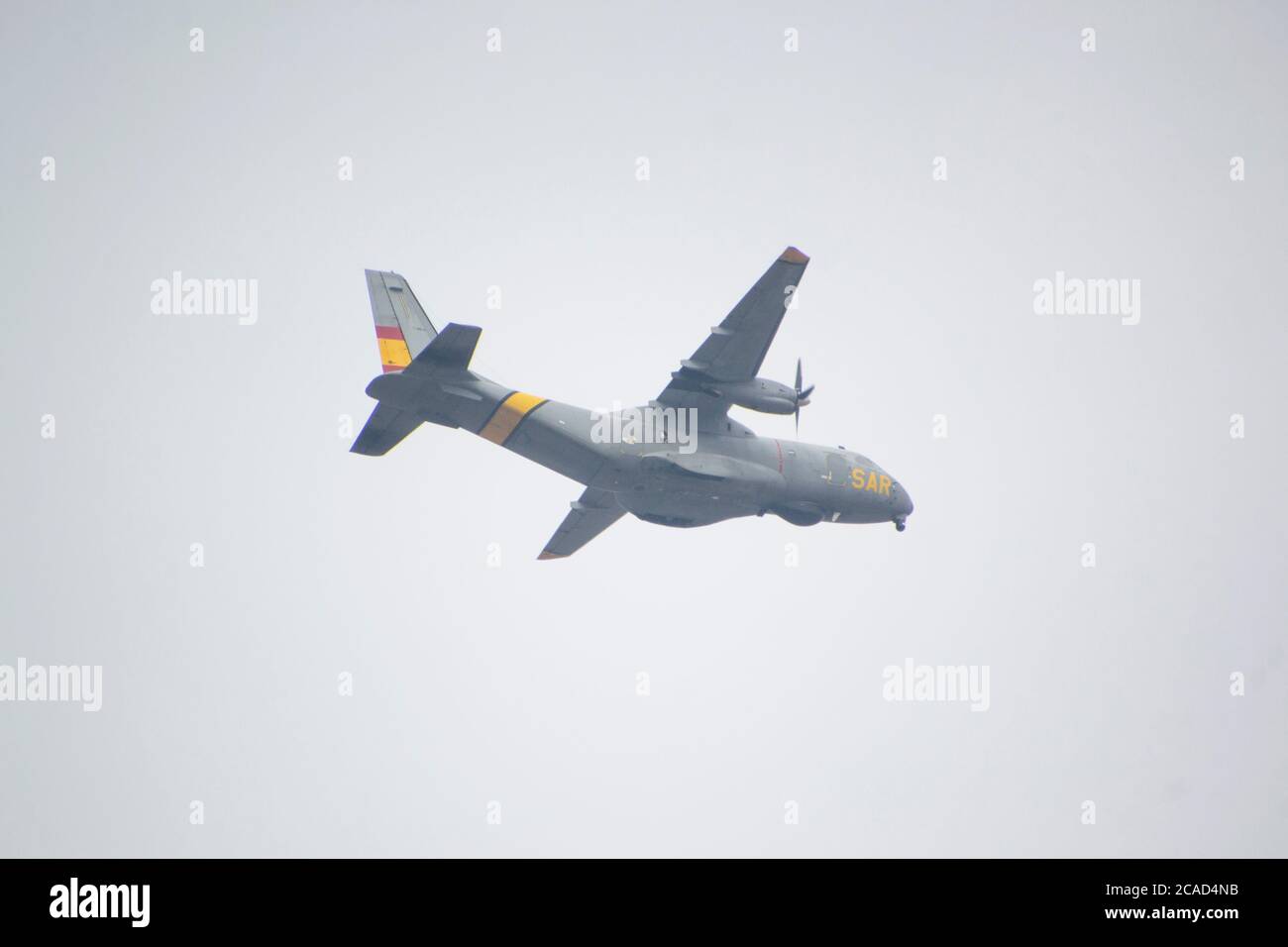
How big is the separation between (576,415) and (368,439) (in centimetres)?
521

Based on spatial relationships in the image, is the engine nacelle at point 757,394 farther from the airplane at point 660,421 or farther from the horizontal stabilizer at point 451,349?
the horizontal stabilizer at point 451,349

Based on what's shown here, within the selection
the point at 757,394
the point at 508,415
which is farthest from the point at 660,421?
the point at 508,415

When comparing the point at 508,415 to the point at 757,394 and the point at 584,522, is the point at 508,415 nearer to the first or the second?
the point at 757,394

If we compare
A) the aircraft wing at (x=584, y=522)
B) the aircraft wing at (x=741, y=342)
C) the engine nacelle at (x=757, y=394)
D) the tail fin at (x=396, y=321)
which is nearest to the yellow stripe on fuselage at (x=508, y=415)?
the tail fin at (x=396, y=321)

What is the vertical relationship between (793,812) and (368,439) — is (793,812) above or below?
below

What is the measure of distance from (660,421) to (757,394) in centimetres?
259

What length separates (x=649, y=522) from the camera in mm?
34344

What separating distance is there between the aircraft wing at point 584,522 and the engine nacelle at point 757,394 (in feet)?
18.4

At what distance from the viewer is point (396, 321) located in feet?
110

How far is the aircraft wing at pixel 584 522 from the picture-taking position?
37.0m

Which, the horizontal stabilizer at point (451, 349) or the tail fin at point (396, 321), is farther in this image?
the tail fin at point (396, 321)
